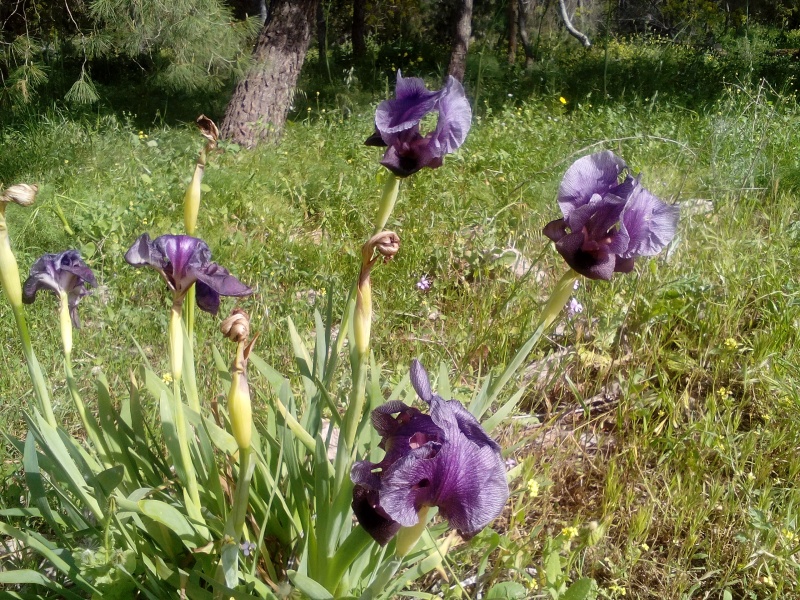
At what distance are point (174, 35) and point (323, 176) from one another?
1.31 metres

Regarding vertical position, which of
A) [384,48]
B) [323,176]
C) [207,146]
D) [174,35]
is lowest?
[384,48]

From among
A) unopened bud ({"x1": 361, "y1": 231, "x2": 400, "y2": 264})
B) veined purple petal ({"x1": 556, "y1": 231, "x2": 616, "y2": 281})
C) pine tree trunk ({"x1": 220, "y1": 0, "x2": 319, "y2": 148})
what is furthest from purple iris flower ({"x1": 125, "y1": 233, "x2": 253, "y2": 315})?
pine tree trunk ({"x1": 220, "y1": 0, "x2": 319, "y2": 148})

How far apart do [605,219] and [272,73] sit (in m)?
4.46

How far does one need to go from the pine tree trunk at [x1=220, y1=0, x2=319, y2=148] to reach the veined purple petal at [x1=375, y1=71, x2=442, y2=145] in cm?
396

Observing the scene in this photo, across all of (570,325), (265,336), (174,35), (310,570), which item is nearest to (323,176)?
(174,35)

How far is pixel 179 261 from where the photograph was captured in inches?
38.3

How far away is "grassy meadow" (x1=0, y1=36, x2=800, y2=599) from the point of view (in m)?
1.54

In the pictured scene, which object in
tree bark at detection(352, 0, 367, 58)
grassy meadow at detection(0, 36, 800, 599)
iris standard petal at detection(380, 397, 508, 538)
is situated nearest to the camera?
iris standard petal at detection(380, 397, 508, 538)

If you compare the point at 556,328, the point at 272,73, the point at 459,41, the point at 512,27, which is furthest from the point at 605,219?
the point at 512,27

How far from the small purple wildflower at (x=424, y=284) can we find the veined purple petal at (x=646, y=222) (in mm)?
1451

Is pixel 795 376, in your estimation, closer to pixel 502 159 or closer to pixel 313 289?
pixel 313 289

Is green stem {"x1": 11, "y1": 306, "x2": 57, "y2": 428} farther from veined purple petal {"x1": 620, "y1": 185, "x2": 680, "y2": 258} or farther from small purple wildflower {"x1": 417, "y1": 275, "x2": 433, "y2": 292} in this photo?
small purple wildflower {"x1": 417, "y1": 275, "x2": 433, "y2": 292}

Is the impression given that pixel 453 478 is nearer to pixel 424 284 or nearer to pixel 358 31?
pixel 424 284

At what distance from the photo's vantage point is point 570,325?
7.16 ft
